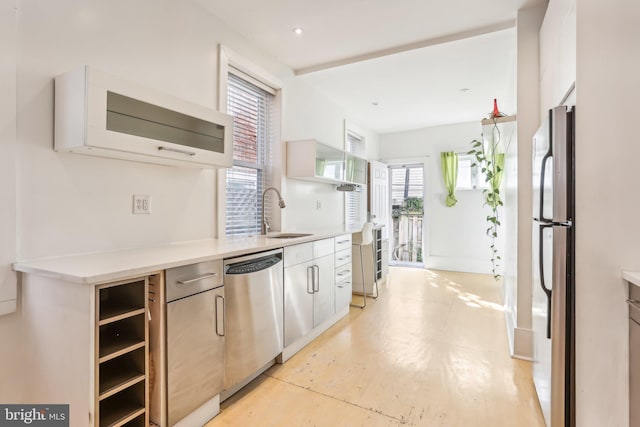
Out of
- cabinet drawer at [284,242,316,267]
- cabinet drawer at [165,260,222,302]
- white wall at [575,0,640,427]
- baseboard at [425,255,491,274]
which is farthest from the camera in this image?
baseboard at [425,255,491,274]

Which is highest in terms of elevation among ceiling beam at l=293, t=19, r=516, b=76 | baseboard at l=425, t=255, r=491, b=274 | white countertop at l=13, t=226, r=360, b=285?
ceiling beam at l=293, t=19, r=516, b=76

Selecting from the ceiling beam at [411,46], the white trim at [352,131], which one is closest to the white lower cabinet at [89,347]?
the ceiling beam at [411,46]

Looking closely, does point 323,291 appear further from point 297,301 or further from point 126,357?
point 126,357

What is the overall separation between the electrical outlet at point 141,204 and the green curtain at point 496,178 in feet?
11.3

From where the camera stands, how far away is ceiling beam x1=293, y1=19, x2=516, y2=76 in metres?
2.66

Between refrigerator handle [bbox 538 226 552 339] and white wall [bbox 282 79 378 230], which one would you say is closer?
refrigerator handle [bbox 538 226 552 339]

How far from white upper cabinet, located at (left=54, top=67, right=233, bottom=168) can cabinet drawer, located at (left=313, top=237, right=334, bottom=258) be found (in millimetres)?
1127

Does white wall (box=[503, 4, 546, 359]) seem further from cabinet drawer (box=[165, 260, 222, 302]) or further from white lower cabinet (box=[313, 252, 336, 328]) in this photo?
cabinet drawer (box=[165, 260, 222, 302])

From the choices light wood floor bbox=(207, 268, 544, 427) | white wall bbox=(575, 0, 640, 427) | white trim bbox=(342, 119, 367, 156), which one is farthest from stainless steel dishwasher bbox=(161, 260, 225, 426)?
white trim bbox=(342, 119, 367, 156)

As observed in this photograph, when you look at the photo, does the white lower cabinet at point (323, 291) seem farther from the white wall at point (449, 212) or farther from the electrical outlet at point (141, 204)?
the white wall at point (449, 212)

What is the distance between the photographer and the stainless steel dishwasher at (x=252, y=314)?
1828mm

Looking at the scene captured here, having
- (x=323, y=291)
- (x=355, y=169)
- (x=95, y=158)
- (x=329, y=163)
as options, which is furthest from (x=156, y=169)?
(x=355, y=169)

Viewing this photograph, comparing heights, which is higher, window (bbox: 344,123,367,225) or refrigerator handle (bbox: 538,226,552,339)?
window (bbox: 344,123,367,225)

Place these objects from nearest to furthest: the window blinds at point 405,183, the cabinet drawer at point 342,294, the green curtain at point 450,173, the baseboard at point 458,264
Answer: the cabinet drawer at point 342,294 < the baseboard at point 458,264 < the green curtain at point 450,173 < the window blinds at point 405,183
